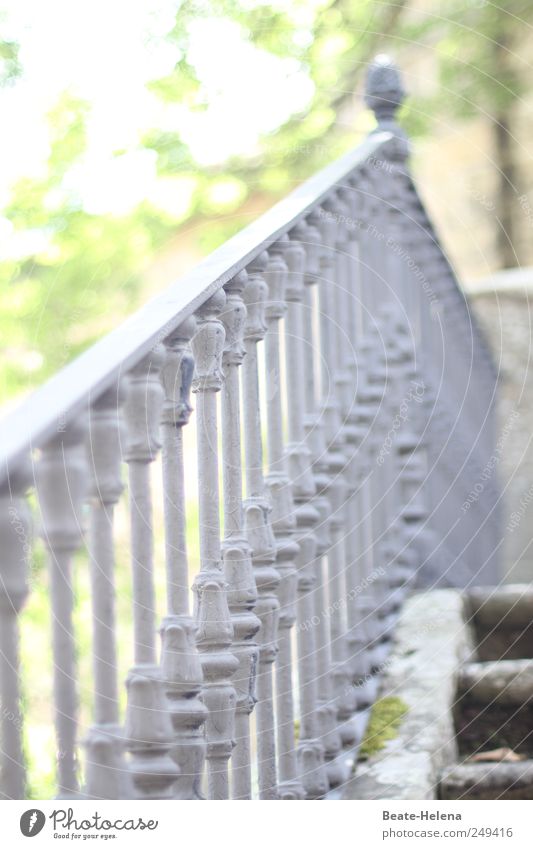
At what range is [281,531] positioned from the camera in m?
1.77

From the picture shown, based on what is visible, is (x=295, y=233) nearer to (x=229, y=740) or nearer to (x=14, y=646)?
(x=229, y=740)

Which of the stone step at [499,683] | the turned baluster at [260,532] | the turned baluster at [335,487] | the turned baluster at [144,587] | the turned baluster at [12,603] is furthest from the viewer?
the stone step at [499,683]

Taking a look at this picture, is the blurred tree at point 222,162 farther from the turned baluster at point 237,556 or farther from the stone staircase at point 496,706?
the turned baluster at point 237,556

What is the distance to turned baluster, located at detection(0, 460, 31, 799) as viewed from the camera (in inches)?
33.8

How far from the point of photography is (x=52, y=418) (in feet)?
2.97

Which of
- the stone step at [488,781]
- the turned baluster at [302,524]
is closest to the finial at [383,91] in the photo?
the turned baluster at [302,524]

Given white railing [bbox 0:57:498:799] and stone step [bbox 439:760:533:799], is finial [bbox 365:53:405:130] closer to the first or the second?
white railing [bbox 0:57:498:799]

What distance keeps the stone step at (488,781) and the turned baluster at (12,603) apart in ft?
3.79

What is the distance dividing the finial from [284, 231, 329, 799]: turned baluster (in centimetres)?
103

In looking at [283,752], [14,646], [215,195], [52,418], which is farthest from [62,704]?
[215,195]

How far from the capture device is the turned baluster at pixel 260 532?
1623 mm

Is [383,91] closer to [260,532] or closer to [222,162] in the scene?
[260,532]
